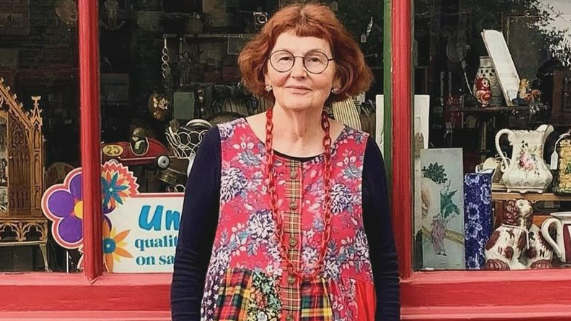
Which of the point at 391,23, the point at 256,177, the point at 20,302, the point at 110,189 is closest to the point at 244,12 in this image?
the point at 391,23

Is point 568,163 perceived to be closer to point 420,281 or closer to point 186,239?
point 420,281

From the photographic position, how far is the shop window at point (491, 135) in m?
2.47

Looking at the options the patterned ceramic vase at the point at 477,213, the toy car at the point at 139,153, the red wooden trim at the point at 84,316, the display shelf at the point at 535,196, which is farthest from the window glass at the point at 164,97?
the display shelf at the point at 535,196

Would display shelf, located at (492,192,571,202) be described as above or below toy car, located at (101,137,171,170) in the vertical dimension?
below

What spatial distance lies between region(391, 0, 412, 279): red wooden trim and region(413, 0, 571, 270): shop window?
7 centimetres

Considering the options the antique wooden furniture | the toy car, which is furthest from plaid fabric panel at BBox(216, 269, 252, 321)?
the antique wooden furniture

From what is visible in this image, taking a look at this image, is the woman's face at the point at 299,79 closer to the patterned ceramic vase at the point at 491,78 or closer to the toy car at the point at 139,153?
the toy car at the point at 139,153

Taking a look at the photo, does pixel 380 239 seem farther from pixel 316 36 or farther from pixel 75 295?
pixel 75 295

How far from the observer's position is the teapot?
2.53 meters

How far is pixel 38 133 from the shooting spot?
2.44 m

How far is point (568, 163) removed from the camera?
2.65 m

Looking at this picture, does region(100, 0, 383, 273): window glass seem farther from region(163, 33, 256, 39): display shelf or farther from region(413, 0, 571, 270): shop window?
region(413, 0, 571, 270): shop window

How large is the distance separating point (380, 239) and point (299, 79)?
406 mm

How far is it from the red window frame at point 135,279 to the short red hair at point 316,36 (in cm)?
33
